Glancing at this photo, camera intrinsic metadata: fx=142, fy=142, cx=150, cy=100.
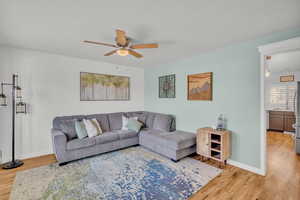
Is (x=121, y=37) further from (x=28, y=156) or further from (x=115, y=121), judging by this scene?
(x=28, y=156)

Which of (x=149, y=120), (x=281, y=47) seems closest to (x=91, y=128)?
(x=149, y=120)

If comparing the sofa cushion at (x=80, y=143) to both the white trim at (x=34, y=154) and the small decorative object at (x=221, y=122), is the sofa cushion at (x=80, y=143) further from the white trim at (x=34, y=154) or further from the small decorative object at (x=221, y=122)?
the small decorative object at (x=221, y=122)

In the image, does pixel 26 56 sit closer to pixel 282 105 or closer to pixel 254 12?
pixel 254 12

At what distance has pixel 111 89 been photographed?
179 inches

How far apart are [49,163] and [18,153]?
843 millimetres

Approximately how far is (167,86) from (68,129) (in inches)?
114

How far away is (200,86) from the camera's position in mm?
3506

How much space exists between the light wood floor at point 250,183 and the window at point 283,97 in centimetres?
330

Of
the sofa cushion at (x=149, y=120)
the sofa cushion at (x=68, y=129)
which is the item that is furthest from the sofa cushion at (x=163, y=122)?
the sofa cushion at (x=68, y=129)

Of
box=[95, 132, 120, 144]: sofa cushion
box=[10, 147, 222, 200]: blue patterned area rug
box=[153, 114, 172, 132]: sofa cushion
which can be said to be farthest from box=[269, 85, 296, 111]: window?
box=[95, 132, 120, 144]: sofa cushion

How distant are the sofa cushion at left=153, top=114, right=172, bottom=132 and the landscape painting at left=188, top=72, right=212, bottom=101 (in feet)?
2.76

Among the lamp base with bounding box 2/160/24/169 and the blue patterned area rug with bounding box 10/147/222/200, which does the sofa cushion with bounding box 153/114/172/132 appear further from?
the lamp base with bounding box 2/160/24/169

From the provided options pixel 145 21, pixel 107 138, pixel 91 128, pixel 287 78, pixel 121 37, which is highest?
pixel 145 21

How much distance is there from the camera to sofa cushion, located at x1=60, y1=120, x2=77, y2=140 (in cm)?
322
